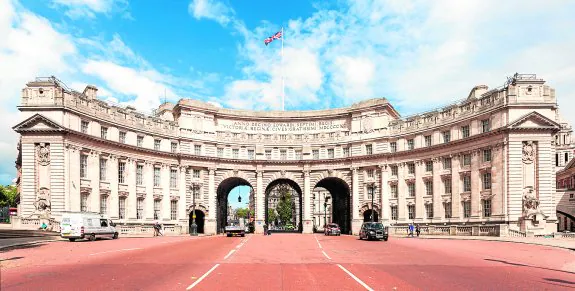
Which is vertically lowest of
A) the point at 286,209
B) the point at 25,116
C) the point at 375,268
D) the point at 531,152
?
the point at 286,209

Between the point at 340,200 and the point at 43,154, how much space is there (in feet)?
156

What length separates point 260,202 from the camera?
7175 cm

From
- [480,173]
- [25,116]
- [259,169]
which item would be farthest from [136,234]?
[480,173]

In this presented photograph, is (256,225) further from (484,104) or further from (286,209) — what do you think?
(286,209)

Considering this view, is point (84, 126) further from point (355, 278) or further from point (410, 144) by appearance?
point (355, 278)

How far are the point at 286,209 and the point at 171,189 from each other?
8208 centimetres

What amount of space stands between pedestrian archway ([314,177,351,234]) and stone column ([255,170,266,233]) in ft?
28.5

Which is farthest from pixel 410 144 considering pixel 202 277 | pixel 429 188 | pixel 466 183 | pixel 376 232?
pixel 202 277

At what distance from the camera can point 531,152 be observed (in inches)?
1988

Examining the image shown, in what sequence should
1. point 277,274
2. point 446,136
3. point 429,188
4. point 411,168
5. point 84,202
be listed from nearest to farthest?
point 277,274 < point 84,202 < point 446,136 < point 429,188 < point 411,168

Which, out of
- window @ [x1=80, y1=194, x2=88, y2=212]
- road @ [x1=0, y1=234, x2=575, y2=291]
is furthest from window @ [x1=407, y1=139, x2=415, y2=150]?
road @ [x1=0, y1=234, x2=575, y2=291]

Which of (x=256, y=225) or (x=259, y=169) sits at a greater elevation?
(x=259, y=169)

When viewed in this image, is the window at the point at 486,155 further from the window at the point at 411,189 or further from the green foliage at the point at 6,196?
the green foliage at the point at 6,196

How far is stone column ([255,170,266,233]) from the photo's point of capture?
233ft
